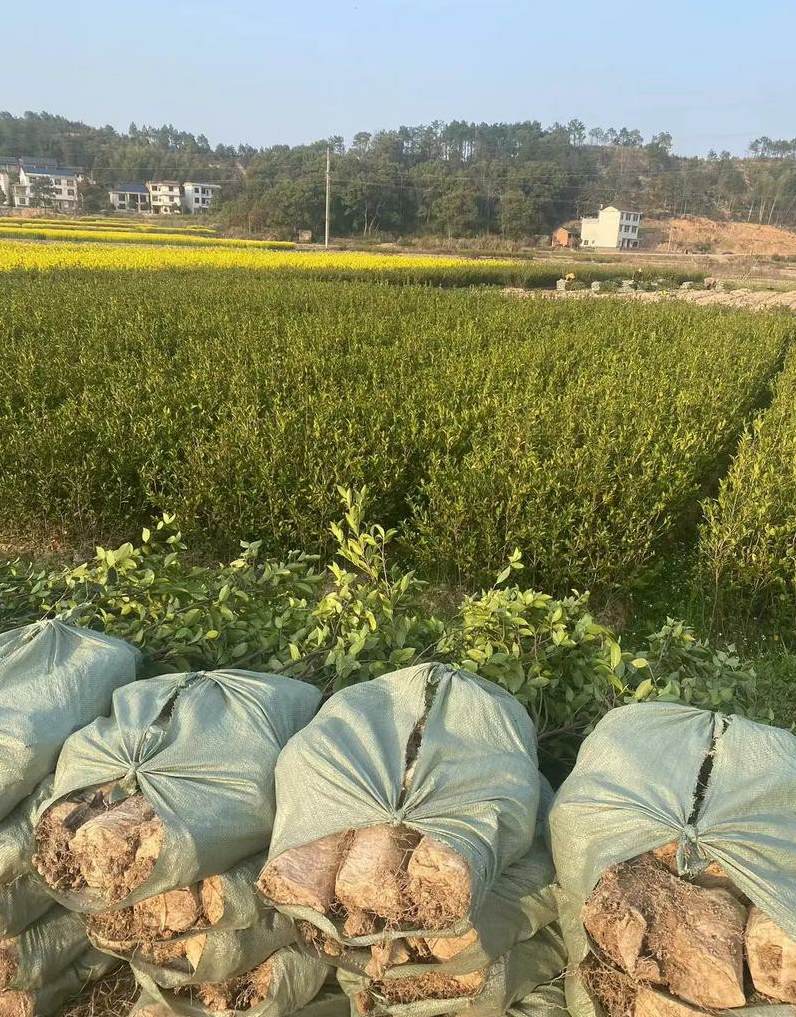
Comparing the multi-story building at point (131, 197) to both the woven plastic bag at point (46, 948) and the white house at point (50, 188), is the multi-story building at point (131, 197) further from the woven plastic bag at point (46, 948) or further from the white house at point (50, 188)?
the woven plastic bag at point (46, 948)

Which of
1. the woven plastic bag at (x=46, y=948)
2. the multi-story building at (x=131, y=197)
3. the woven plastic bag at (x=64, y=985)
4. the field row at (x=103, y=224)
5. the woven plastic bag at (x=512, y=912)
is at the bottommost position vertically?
the woven plastic bag at (x=64, y=985)

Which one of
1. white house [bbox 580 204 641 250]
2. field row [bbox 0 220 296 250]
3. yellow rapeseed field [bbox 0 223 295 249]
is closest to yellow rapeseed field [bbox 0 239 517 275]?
field row [bbox 0 220 296 250]

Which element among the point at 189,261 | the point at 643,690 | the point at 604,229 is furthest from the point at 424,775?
the point at 604,229

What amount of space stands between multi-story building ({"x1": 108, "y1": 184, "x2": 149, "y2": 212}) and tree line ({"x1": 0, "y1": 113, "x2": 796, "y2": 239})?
187 centimetres

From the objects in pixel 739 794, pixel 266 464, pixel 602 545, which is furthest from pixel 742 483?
pixel 739 794

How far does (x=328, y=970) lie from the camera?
6.39ft

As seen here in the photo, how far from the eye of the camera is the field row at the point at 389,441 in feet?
14.5

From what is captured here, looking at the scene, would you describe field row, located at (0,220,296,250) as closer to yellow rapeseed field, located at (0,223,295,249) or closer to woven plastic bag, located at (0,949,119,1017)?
yellow rapeseed field, located at (0,223,295,249)

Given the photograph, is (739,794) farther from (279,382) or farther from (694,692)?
(279,382)

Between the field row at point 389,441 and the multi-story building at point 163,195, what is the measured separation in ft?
266

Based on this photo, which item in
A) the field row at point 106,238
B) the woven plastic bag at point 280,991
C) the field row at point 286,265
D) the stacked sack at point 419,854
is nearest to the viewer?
the stacked sack at point 419,854

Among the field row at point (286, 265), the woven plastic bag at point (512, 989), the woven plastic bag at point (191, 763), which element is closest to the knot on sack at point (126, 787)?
the woven plastic bag at point (191, 763)

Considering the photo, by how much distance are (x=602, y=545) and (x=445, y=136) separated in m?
116

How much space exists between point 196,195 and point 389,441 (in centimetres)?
8608
